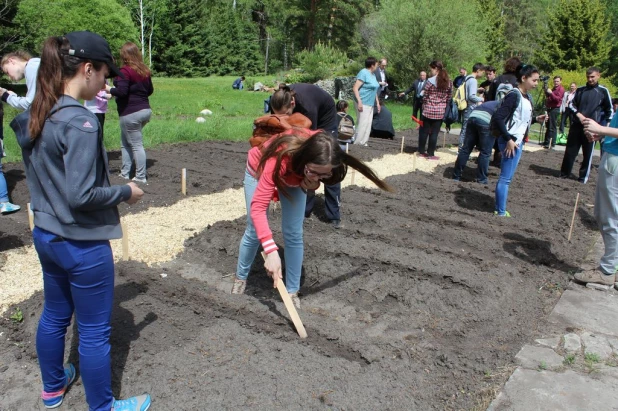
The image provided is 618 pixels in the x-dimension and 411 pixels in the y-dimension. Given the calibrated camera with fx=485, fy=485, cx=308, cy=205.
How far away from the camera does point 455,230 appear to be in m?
5.80

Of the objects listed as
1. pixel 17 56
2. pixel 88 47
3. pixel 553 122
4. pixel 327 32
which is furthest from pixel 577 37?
pixel 88 47

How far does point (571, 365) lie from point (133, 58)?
5.88m

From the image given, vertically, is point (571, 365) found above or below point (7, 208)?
above

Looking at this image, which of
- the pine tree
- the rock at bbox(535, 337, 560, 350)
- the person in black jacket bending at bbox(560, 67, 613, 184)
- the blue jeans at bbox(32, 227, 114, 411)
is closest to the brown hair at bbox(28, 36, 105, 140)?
the blue jeans at bbox(32, 227, 114, 411)

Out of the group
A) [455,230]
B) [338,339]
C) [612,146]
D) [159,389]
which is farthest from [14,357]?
[612,146]

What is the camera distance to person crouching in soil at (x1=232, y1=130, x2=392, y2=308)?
9.25 feet

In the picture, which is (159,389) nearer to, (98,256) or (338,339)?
(98,256)

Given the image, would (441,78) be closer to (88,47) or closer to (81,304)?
(88,47)

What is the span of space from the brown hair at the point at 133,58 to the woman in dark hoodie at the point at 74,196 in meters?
4.29

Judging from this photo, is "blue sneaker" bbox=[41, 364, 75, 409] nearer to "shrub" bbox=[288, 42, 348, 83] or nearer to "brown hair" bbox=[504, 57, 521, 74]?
"brown hair" bbox=[504, 57, 521, 74]

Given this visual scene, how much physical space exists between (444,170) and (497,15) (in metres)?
42.4

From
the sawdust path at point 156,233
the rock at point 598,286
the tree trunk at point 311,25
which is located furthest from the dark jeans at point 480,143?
the tree trunk at point 311,25

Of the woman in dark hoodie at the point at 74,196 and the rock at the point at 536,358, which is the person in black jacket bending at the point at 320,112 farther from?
the woman in dark hoodie at the point at 74,196

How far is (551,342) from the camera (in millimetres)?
3574
